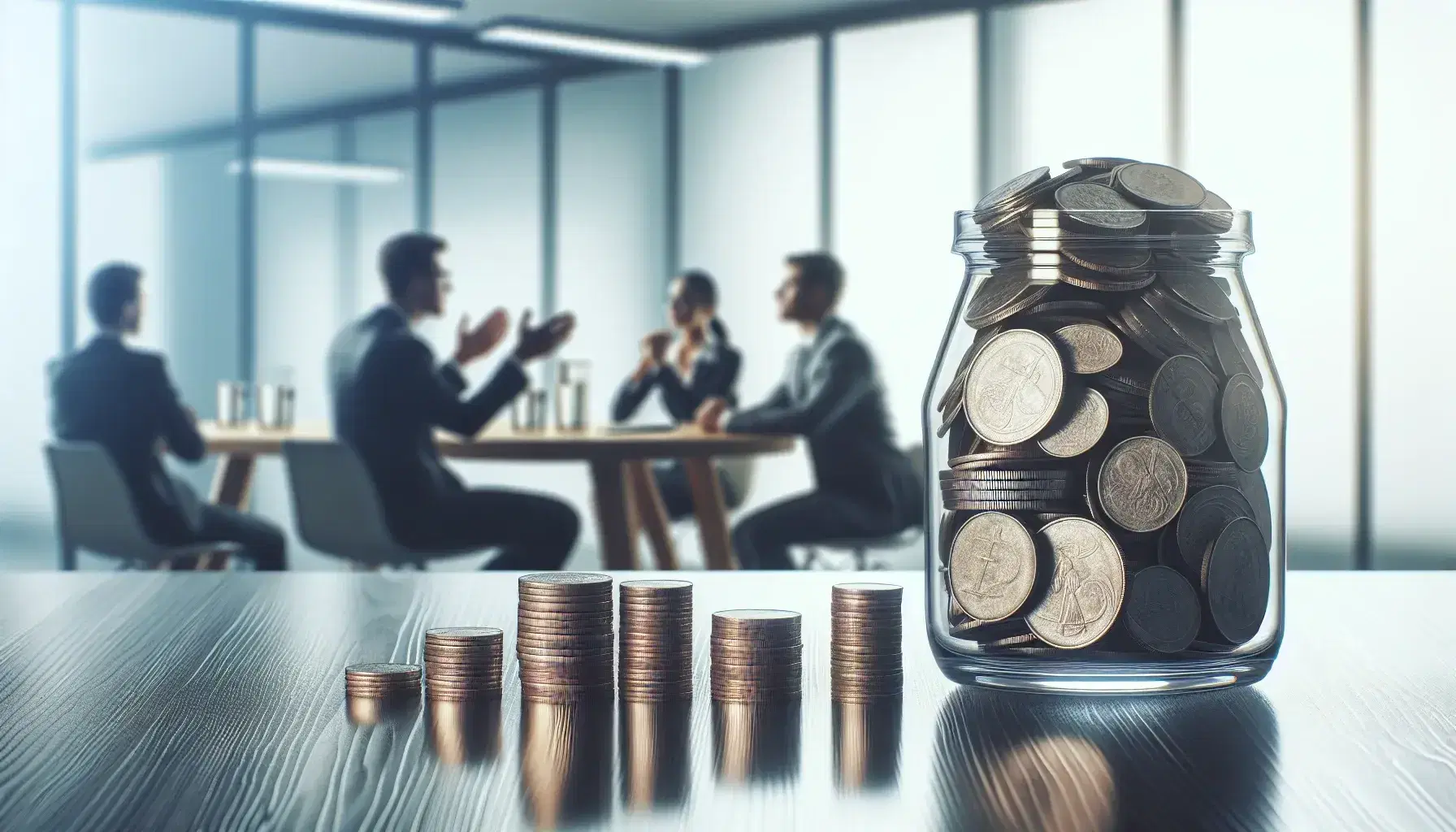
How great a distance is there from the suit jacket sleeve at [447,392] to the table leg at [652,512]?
3.61 ft

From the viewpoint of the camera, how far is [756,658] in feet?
2.23

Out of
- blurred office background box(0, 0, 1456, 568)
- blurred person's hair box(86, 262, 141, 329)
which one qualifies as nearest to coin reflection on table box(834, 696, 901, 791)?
blurred person's hair box(86, 262, 141, 329)

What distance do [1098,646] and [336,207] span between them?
26.7 ft

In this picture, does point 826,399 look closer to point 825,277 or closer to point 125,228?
point 825,277

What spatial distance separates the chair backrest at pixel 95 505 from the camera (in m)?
4.22

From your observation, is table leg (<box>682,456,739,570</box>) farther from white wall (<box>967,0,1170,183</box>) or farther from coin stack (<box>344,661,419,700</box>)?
coin stack (<box>344,661,419,700</box>)

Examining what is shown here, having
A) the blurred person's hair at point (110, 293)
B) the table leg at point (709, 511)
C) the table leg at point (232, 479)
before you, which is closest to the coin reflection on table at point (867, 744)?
the table leg at point (709, 511)

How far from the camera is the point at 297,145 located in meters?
8.03

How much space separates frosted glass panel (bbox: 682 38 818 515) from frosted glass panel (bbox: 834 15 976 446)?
243 millimetres

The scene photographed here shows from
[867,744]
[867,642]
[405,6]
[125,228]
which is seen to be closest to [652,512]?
[405,6]

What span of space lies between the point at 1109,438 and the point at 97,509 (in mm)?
4276

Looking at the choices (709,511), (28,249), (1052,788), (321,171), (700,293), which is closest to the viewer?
(1052,788)

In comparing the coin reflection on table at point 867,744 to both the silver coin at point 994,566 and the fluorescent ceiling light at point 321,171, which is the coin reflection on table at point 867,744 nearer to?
the silver coin at point 994,566

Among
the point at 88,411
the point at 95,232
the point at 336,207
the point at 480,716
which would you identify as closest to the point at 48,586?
the point at 480,716
